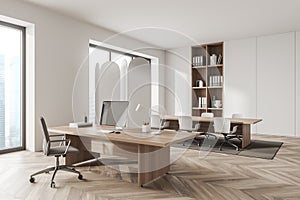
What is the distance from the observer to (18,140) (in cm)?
512

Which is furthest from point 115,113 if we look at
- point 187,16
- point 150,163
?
point 187,16

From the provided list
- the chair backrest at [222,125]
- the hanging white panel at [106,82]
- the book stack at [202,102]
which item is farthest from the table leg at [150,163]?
the book stack at [202,102]

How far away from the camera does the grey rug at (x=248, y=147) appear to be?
5.01 meters

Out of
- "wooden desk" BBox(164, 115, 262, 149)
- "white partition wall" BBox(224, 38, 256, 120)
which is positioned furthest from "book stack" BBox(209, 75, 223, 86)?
"wooden desk" BBox(164, 115, 262, 149)

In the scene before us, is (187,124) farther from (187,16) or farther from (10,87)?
(10,87)

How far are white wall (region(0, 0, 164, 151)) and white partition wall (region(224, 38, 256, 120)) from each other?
A: 449 cm

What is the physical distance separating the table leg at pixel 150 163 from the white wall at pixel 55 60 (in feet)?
9.47

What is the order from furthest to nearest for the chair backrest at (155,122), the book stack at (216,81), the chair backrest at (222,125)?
the book stack at (216,81), the chair backrest at (155,122), the chair backrest at (222,125)

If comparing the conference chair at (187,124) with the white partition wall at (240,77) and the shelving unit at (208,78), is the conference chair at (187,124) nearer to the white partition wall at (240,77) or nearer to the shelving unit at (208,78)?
the white partition wall at (240,77)

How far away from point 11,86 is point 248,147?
17.2ft

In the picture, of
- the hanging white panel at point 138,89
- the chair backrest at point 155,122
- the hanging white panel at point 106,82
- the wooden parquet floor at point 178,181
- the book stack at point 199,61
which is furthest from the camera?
the book stack at point 199,61

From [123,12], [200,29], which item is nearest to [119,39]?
[123,12]

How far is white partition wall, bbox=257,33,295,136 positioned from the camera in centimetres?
721

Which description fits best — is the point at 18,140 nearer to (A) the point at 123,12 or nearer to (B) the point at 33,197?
(B) the point at 33,197
